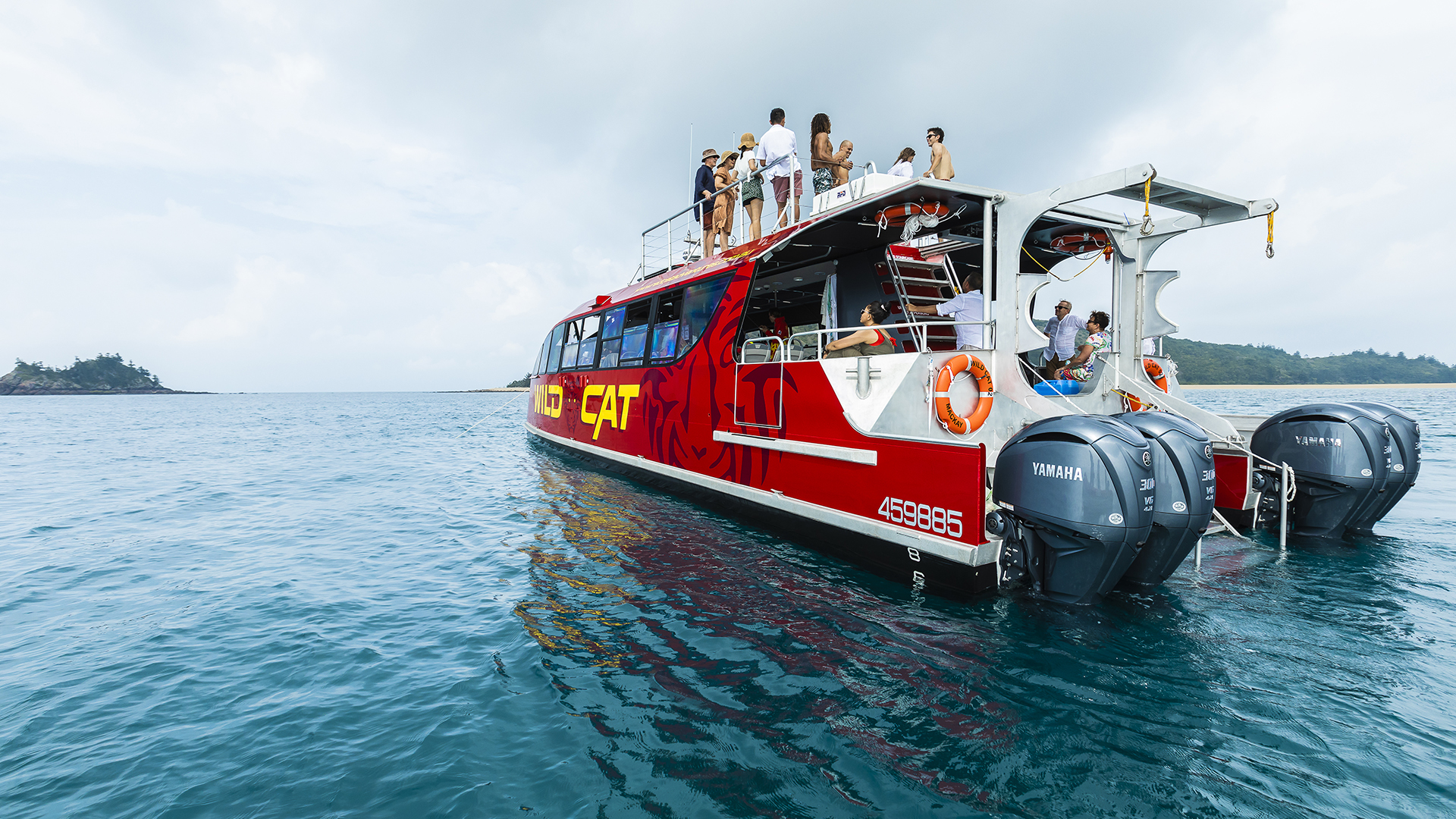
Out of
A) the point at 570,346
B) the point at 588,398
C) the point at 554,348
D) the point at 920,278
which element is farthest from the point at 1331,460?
the point at 554,348

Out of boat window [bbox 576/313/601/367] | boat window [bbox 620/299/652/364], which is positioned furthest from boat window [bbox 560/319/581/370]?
boat window [bbox 620/299/652/364]

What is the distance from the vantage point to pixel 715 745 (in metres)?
3.07

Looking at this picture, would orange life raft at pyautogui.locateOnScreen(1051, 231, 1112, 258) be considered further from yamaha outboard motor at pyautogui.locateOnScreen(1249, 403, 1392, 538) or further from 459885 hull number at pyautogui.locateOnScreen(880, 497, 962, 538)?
459885 hull number at pyautogui.locateOnScreen(880, 497, 962, 538)

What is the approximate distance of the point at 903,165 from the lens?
28.3 ft

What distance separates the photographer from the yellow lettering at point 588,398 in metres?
11.4

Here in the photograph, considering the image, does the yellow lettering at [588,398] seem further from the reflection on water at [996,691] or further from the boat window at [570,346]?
the reflection on water at [996,691]

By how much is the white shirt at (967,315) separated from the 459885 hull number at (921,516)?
5.76ft

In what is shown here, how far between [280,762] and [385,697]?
2.05 feet

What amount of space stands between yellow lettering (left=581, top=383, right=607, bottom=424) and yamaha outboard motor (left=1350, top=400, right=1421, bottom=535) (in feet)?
33.2

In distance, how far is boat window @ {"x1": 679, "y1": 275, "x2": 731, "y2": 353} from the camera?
7.89 metres

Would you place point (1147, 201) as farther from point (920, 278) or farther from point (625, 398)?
point (625, 398)

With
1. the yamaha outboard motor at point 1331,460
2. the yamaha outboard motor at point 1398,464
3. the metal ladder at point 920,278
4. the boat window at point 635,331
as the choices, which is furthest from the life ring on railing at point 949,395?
the boat window at point 635,331

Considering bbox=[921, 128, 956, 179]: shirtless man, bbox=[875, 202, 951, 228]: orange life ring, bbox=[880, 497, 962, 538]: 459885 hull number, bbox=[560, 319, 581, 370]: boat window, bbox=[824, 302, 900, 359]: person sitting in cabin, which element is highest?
bbox=[921, 128, 956, 179]: shirtless man

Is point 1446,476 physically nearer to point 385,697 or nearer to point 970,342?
point 970,342
